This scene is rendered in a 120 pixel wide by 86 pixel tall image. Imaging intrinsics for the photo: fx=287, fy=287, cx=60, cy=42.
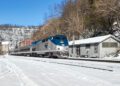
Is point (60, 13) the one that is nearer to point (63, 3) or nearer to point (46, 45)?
point (63, 3)

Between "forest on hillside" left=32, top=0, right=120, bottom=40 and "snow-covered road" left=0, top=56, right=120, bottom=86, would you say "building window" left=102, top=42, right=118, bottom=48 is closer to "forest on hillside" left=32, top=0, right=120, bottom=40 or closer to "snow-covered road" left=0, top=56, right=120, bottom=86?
"forest on hillside" left=32, top=0, right=120, bottom=40

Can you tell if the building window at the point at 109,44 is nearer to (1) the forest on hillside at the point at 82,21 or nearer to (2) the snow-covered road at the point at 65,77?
(1) the forest on hillside at the point at 82,21

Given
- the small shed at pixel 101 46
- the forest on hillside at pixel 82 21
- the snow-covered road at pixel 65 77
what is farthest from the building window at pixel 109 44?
the snow-covered road at pixel 65 77

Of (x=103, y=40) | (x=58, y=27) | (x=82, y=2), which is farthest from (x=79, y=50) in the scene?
(x=58, y=27)

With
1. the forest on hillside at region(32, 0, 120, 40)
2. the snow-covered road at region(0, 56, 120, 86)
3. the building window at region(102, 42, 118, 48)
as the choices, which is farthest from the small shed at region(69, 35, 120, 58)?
the snow-covered road at region(0, 56, 120, 86)

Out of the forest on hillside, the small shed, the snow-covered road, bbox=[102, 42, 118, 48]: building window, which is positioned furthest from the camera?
the forest on hillside

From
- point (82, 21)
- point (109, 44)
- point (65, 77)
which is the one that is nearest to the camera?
point (65, 77)

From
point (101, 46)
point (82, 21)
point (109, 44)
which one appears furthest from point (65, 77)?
point (82, 21)

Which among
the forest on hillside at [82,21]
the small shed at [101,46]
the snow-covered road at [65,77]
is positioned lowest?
the snow-covered road at [65,77]

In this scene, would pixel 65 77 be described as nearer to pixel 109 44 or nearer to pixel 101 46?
pixel 101 46

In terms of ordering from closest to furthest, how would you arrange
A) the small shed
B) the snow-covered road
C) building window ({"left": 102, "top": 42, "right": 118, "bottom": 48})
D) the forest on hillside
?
the snow-covered road → the small shed → building window ({"left": 102, "top": 42, "right": 118, "bottom": 48}) → the forest on hillside

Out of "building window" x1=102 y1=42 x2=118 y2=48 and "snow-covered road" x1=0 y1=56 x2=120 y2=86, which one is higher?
"building window" x1=102 y1=42 x2=118 y2=48

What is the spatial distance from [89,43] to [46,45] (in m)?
11.6

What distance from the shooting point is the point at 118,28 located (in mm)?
64812
